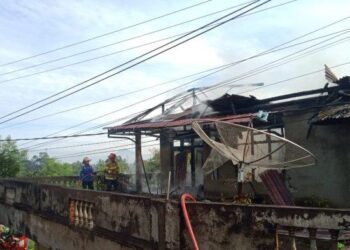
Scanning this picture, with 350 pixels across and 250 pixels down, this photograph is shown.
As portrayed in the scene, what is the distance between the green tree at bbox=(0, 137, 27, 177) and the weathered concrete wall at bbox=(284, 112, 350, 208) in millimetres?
20119

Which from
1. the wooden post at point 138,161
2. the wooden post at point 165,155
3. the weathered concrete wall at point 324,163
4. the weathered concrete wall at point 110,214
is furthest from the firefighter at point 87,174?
the weathered concrete wall at point 324,163

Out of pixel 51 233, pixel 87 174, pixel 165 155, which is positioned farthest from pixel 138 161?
pixel 51 233

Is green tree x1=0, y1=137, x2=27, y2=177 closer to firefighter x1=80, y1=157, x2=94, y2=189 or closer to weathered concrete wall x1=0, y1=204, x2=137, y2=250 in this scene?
weathered concrete wall x1=0, y1=204, x2=137, y2=250

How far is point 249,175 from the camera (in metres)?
10.9

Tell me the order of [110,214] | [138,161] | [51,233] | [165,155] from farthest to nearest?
1. [165,155]
2. [138,161]
3. [51,233]
4. [110,214]

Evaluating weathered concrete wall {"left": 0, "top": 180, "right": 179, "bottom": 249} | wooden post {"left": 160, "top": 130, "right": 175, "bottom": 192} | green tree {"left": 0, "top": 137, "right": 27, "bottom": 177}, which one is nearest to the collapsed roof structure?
wooden post {"left": 160, "top": 130, "right": 175, "bottom": 192}

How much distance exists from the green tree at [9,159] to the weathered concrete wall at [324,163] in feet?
66.0

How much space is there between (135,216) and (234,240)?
2.32 meters

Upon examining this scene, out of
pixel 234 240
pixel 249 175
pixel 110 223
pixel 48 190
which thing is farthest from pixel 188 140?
pixel 234 240

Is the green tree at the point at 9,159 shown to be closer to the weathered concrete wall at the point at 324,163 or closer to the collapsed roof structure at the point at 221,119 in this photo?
the collapsed roof structure at the point at 221,119

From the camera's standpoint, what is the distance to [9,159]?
26.1 meters

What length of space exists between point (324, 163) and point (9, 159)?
70.9 ft

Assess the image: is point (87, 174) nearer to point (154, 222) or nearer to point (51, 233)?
point (51, 233)

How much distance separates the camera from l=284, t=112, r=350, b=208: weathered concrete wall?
9562 mm
